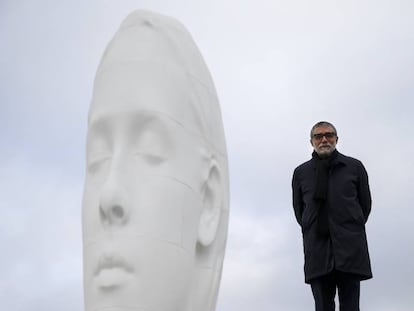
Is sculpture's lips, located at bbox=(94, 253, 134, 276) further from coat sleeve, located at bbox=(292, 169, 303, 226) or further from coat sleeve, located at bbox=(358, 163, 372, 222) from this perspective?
coat sleeve, located at bbox=(358, 163, 372, 222)

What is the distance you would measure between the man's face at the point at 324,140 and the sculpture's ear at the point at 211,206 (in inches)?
55.1

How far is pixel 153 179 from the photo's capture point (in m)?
9.95

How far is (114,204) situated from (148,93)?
51.0 inches

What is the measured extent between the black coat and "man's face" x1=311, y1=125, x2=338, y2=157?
16 cm

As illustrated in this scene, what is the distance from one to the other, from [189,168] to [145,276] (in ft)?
4.32

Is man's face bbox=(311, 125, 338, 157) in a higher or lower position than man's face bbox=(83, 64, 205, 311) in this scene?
higher

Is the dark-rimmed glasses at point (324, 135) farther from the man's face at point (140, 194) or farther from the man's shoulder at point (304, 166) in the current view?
the man's face at point (140, 194)

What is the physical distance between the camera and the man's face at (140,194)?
9.65 m

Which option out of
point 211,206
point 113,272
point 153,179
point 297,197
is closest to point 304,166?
point 297,197

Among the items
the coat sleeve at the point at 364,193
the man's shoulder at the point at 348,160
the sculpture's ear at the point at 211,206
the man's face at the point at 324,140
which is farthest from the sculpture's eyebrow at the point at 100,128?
the coat sleeve at the point at 364,193

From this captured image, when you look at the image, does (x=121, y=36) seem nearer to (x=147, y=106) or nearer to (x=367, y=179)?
(x=147, y=106)

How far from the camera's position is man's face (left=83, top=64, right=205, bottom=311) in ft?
31.7

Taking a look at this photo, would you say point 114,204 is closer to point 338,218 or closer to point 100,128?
point 100,128

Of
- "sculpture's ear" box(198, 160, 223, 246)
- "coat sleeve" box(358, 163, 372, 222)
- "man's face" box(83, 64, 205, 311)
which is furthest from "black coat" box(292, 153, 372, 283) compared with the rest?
"man's face" box(83, 64, 205, 311)
